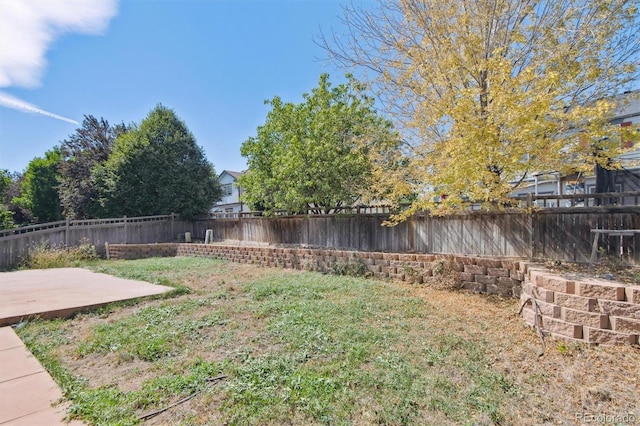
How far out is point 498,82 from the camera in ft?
15.3

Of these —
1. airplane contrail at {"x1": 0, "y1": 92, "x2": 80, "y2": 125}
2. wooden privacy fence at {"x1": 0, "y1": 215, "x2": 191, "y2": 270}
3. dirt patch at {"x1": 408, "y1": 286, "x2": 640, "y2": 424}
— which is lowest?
dirt patch at {"x1": 408, "y1": 286, "x2": 640, "y2": 424}

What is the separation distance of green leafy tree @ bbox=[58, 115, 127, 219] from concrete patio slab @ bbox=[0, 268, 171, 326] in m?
8.47

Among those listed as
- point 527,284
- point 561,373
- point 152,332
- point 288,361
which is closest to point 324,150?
point 527,284

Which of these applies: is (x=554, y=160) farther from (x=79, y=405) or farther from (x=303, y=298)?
(x=79, y=405)

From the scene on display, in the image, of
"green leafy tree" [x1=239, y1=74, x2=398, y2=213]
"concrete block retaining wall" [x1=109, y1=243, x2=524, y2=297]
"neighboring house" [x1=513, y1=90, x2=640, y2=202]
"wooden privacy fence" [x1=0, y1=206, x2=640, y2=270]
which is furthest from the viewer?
"green leafy tree" [x1=239, y1=74, x2=398, y2=213]

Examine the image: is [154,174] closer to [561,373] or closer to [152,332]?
[152,332]

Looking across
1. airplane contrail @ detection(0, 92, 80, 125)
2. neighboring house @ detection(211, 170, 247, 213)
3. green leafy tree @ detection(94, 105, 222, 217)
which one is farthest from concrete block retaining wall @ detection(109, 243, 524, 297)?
neighboring house @ detection(211, 170, 247, 213)

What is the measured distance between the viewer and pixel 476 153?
4.68 meters

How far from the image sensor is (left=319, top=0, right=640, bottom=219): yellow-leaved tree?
4.55 metres

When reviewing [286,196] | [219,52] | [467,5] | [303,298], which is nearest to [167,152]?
[219,52]

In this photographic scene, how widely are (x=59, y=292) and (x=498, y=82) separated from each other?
853 cm

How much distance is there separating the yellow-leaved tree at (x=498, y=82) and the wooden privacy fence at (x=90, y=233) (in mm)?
12240

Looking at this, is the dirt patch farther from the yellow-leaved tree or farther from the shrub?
the shrub

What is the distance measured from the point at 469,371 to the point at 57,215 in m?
25.9
